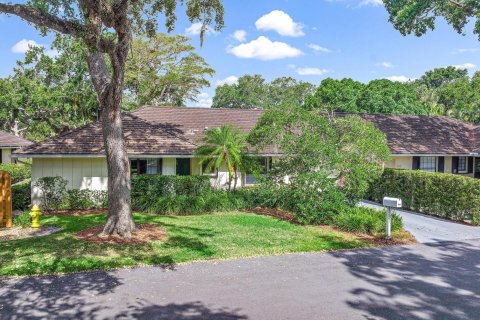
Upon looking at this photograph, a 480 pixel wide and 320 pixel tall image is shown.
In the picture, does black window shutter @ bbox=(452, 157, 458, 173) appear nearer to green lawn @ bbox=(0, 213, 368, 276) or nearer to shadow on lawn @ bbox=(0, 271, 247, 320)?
green lawn @ bbox=(0, 213, 368, 276)

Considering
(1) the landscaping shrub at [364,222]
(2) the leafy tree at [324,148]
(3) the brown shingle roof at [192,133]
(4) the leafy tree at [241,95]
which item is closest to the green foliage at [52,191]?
(3) the brown shingle roof at [192,133]

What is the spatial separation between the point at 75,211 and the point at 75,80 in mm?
12609

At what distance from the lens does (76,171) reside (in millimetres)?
17156

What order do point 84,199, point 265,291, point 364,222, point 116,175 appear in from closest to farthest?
point 265,291
point 116,175
point 364,222
point 84,199

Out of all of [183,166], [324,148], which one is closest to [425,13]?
[324,148]

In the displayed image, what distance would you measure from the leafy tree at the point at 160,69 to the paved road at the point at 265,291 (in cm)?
2795

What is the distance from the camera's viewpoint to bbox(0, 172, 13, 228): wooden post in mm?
13000

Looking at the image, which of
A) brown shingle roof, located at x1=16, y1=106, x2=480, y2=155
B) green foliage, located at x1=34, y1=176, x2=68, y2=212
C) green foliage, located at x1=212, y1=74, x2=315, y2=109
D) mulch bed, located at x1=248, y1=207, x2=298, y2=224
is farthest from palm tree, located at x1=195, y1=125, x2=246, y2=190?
green foliage, located at x1=212, y1=74, x2=315, y2=109

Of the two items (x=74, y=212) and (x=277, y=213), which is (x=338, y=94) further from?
(x=74, y=212)

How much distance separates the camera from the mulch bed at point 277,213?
14502 millimetres

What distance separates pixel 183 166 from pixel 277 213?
5576mm

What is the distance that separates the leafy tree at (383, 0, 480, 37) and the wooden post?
19021 mm

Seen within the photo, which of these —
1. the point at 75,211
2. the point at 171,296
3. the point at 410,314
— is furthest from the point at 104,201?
the point at 410,314

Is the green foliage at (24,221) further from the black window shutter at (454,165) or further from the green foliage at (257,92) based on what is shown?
the green foliage at (257,92)
